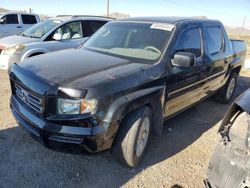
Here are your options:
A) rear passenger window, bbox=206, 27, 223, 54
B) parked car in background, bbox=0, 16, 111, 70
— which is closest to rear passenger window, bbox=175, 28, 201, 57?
rear passenger window, bbox=206, 27, 223, 54

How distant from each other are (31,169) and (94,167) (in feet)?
2.51

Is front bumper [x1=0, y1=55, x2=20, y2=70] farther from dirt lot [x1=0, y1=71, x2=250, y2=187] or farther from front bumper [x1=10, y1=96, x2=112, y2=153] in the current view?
front bumper [x1=10, y1=96, x2=112, y2=153]

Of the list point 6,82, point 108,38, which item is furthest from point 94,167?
point 6,82

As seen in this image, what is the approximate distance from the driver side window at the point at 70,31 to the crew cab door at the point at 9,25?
6.37m

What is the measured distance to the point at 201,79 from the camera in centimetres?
432

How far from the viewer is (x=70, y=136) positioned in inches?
106

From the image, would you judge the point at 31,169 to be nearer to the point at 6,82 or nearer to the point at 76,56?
the point at 76,56

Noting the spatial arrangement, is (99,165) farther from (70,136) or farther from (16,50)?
(16,50)

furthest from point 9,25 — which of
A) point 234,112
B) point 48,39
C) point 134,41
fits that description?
point 234,112

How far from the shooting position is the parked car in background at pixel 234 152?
83.0 inches

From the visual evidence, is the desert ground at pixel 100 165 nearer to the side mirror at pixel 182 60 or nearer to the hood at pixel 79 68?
the hood at pixel 79 68

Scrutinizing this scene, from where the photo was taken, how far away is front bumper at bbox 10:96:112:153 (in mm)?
2684

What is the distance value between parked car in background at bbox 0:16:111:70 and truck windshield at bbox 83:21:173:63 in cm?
225

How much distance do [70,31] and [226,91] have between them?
463cm
